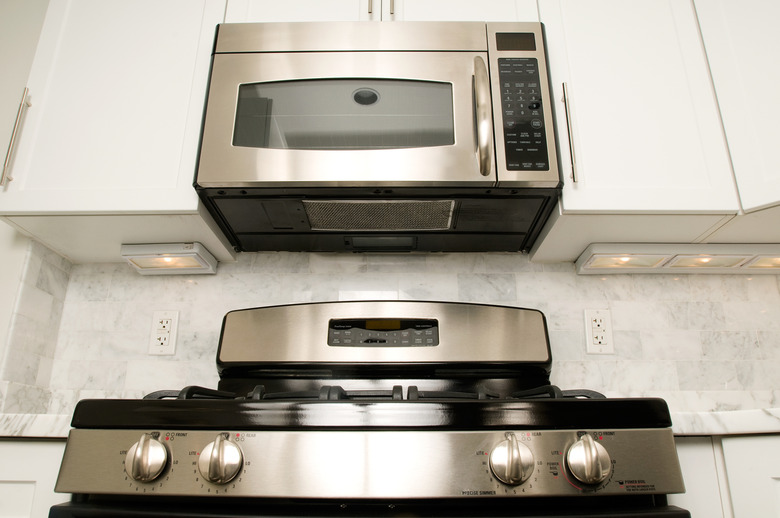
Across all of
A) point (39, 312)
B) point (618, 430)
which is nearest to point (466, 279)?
point (618, 430)

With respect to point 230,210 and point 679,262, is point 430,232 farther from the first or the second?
point 679,262

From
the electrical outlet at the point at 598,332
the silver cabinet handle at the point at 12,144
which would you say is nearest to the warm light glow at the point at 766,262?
the electrical outlet at the point at 598,332

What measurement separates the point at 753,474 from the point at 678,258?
68 cm

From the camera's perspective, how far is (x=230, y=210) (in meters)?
1.29

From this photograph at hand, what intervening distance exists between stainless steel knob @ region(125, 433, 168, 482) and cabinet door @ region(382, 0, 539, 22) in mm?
1178

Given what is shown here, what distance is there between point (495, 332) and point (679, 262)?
594 millimetres

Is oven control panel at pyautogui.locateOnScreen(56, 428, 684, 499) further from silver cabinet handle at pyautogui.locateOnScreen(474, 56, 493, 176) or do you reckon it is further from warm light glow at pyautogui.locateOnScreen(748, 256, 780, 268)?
warm light glow at pyautogui.locateOnScreen(748, 256, 780, 268)

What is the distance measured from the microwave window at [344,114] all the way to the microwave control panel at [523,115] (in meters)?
0.14

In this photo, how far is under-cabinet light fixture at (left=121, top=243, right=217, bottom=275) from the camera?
55.0 inches

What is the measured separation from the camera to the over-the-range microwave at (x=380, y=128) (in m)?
1.18

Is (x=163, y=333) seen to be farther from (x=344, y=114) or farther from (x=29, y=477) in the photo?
(x=344, y=114)

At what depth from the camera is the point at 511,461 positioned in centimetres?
70

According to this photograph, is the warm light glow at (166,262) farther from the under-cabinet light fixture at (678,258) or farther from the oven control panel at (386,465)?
the under-cabinet light fixture at (678,258)

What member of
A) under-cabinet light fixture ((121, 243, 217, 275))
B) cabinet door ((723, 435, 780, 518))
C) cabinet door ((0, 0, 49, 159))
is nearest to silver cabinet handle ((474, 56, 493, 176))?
cabinet door ((723, 435, 780, 518))
